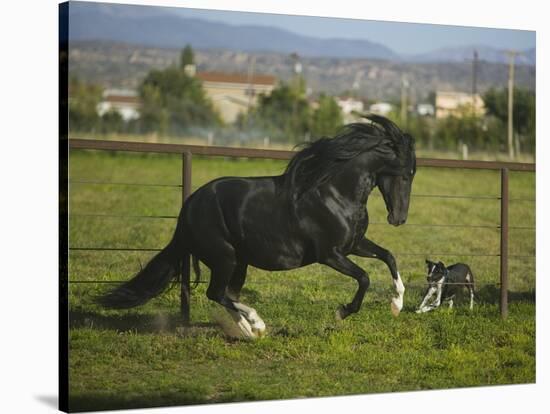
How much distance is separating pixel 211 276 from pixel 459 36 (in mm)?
2487

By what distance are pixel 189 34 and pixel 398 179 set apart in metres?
1.76

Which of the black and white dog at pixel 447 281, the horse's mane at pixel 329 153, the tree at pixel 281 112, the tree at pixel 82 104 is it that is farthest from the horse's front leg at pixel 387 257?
the tree at pixel 281 112

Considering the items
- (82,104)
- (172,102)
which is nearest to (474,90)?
(82,104)

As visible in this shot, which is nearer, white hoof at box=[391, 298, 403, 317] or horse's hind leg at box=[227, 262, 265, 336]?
horse's hind leg at box=[227, 262, 265, 336]

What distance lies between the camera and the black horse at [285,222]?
22.6ft

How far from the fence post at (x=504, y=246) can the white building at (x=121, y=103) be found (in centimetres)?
279

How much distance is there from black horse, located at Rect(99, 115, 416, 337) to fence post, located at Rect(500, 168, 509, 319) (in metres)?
1.12

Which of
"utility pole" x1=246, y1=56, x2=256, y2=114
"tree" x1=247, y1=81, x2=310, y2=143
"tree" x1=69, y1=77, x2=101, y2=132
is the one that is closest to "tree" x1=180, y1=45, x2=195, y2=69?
"tree" x1=69, y1=77, x2=101, y2=132

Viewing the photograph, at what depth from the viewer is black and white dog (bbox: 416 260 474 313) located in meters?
7.73

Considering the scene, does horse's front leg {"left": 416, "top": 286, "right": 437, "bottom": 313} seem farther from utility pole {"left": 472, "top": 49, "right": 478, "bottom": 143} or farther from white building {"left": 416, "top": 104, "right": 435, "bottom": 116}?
white building {"left": 416, "top": 104, "right": 435, "bottom": 116}

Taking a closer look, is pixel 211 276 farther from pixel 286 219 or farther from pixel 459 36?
pixel 459 36

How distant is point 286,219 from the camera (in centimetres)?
699

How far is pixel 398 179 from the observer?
7281mm

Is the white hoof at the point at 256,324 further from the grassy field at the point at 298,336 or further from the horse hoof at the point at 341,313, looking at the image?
the horse hoof at the point at 341,313
